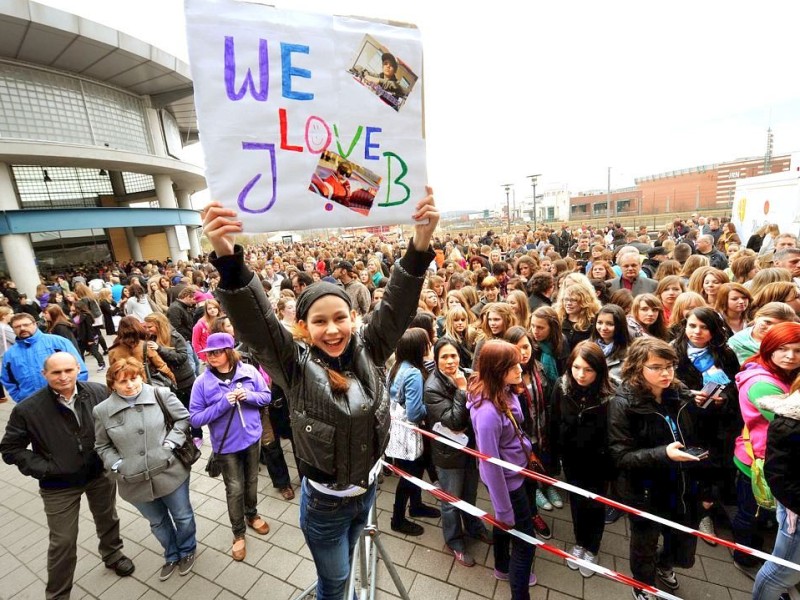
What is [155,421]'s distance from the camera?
9.59 ft

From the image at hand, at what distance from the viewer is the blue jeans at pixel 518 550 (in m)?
2.52

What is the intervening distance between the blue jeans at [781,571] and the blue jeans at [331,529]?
8.08ft

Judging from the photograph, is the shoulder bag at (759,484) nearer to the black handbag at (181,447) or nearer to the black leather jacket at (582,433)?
the black leather jacket at (582,433)

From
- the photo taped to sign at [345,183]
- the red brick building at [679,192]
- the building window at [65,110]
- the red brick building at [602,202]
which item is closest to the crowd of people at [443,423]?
the photo taped to sign at [345,183]

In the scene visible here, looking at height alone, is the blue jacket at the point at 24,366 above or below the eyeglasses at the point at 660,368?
below

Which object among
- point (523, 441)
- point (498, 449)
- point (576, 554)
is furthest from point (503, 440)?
point (576, 554)

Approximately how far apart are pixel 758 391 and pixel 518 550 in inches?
73.1

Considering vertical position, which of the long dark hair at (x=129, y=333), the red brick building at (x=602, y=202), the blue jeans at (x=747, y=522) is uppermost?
the red brick building at (x=602, y=202)

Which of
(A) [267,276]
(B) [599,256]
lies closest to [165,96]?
(A) [267,276]

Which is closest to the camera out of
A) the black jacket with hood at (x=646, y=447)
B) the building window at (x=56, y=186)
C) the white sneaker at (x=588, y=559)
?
the black jacket with hood at (x=646, y=447)

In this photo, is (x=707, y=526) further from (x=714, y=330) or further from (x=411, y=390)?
(x=411, y=390)

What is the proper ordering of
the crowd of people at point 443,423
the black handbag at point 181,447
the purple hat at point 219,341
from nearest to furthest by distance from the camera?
the crowd of people at point 443,423
the black handbag at point 181,447
the purple hat at point 219,341

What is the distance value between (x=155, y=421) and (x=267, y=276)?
993 centimetres

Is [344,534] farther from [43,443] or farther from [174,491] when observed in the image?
[43,443]
